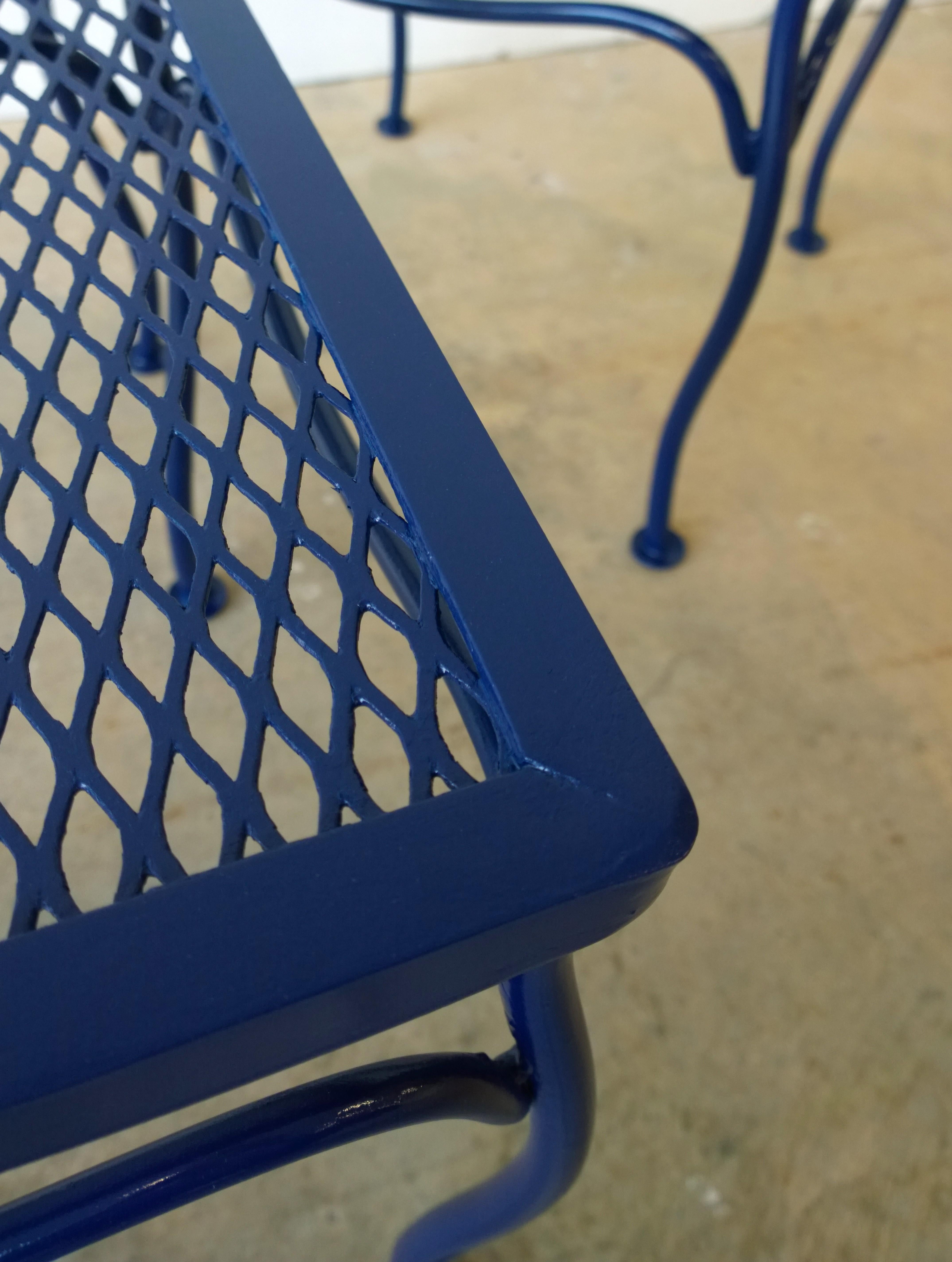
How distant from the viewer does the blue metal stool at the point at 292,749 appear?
0.82 ft

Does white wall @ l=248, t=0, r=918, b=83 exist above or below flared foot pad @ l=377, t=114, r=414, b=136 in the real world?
above

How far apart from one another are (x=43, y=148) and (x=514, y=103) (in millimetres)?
919

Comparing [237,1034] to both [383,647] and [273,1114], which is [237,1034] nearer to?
[273,1114]

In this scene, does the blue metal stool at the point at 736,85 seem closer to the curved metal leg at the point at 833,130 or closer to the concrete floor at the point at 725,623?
the concrete floor at the point at 725,623

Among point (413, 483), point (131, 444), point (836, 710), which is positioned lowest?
point (836, 710)

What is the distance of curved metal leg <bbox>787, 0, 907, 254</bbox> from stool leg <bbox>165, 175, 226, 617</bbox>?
112cm

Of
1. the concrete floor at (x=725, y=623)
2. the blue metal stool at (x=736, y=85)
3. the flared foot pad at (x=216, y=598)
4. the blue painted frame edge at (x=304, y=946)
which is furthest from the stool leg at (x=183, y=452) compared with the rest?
the concrete floor at (x=725, y=623)

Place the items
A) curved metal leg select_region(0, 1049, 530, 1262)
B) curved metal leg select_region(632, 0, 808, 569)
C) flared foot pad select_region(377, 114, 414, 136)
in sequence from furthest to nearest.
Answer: flared foot pad select_region(377, 114, 414, 136) → curved metal leg select_region(632, 0, 808, 569) → curved metal leg select_region(0, 1049, 530, 1262)

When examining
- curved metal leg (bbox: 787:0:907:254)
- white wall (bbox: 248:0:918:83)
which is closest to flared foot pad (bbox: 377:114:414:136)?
white wall (bbox: 248:0:918:83)

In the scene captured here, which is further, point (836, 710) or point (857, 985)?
point (836, 710)

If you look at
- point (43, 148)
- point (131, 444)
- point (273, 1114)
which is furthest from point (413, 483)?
point (43, 148)

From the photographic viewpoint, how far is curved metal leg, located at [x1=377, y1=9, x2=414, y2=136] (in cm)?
162

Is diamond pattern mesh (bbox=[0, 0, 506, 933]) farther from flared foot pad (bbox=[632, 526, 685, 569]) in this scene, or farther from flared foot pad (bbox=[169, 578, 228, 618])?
flared foot pad (bbox=[632, 526, 685, 569])

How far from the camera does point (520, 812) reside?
0.91 ft
